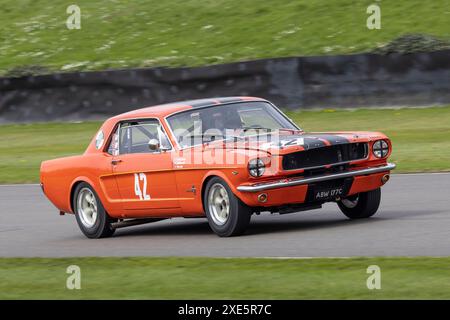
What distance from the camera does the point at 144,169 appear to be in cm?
1049

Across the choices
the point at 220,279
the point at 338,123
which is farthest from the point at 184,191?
the point at 338,123

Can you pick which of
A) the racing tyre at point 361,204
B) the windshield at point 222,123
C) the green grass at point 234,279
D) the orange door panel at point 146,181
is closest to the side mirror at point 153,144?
the orange door panel at point 146,181

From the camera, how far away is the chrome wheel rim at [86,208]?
11.2 meters

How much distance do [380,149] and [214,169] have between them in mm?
1714

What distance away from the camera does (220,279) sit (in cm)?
780

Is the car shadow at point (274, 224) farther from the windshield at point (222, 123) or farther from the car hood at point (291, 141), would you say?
the windshield at point (222, 123)

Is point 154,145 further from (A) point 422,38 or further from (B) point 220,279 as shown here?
(A) point 422,38

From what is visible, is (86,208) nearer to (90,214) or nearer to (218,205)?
(90,214)

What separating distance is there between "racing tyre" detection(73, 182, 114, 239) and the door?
0.41 metres

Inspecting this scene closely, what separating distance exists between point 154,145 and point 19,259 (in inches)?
69.0

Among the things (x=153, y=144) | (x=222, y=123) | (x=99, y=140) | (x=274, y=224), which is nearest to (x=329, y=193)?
(x=274, y=224)

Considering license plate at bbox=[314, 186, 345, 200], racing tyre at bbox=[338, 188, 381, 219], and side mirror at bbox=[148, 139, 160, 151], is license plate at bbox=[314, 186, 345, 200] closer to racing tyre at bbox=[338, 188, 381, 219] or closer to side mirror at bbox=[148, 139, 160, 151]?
racing tyre at bbox=[338, 188, 381, 219]

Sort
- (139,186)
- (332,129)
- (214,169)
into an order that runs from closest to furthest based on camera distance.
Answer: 1. (214,169)
2. (139,186)
3. (332,129)

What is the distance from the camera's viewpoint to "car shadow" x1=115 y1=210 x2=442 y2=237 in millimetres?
10297
